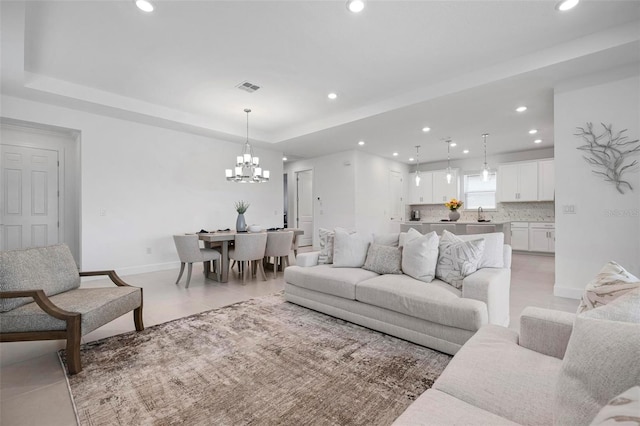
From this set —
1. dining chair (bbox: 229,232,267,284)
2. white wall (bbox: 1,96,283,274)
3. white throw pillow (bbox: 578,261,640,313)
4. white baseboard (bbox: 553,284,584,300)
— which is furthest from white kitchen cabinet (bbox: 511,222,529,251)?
white throw pillow (bbox: 578,261,640,313)

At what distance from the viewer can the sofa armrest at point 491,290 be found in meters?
2.14

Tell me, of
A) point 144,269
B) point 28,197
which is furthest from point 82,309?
point 28,197

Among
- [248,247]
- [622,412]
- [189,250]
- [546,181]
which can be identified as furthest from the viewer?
[546,181]

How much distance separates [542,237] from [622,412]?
831 centimetres

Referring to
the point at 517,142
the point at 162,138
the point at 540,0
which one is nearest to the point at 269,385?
the point at 540,0

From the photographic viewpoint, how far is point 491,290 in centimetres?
216

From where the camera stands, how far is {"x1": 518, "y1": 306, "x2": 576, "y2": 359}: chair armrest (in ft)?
4.23

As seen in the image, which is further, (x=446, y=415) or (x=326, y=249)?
(x=326, y=249)

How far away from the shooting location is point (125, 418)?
59.5 inches

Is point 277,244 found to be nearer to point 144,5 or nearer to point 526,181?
point 144,5

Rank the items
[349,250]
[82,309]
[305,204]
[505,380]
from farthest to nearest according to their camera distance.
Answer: [305,204] → [349,250] → [82,309] → [505,380]

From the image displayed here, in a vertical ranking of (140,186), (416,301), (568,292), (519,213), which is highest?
(140,186)

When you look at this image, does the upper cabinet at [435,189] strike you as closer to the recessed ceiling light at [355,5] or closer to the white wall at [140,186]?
the white wall at [140,186]

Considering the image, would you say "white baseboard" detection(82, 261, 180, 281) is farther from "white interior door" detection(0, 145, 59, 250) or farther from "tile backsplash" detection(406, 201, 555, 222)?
"tile backsplash" detection(406, 201, 555, 222)
